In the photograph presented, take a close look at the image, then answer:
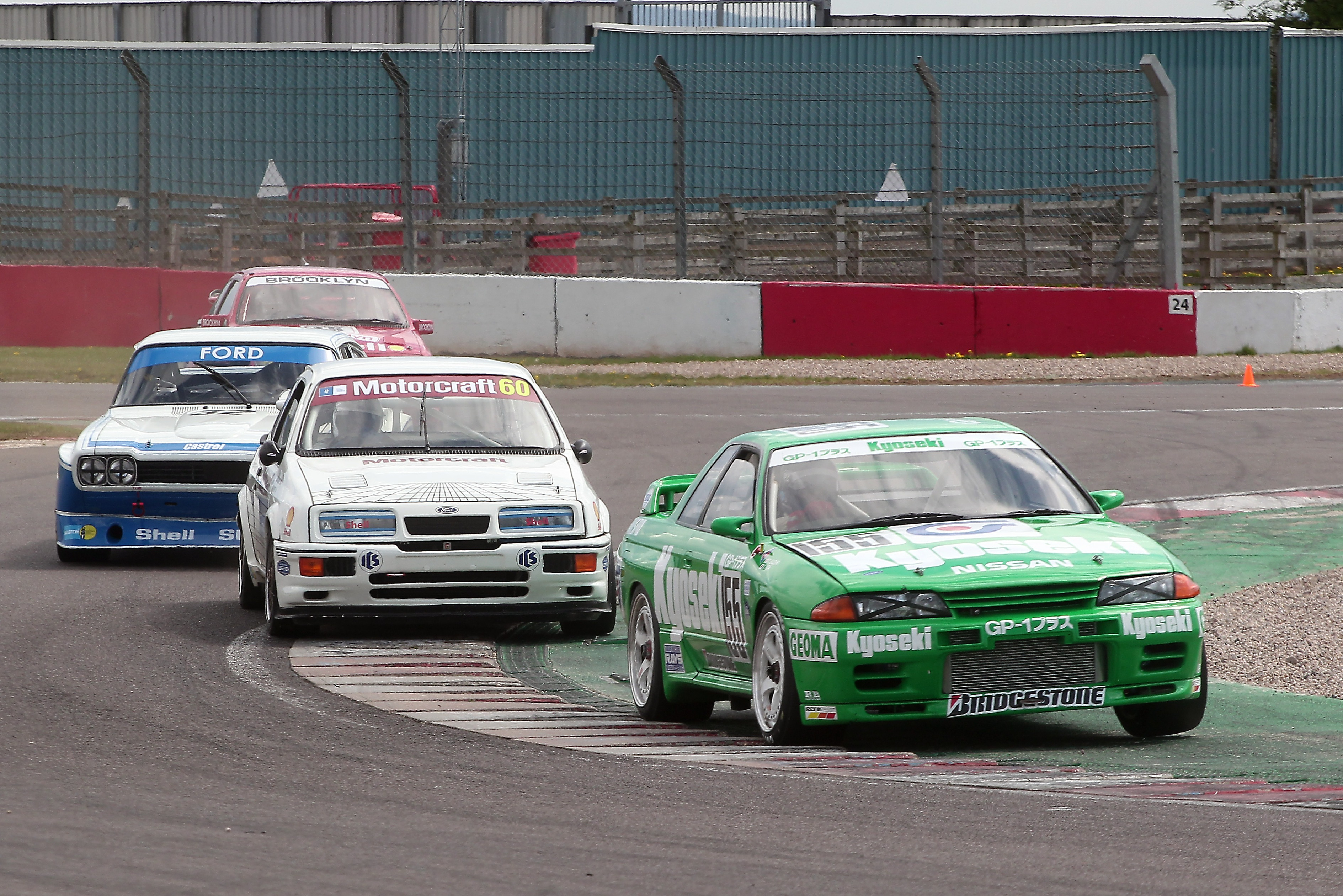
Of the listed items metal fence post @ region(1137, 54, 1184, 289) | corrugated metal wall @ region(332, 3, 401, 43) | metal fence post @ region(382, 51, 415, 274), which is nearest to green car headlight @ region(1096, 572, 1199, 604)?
metal fence post @ region(1137, 54, 1184, 289)

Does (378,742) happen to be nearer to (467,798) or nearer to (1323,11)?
(467,798)

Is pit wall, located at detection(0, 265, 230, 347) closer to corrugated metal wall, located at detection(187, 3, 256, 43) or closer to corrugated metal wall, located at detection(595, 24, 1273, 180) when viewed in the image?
corrugated metal wall, located at detection(595, 24, 1273, 180)

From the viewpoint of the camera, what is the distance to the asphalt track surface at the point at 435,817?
16.6ft

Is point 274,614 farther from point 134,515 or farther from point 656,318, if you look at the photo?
point 656,318

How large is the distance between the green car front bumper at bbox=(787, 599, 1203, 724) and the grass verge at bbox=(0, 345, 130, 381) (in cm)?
1675

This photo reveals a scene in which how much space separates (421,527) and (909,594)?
357cm

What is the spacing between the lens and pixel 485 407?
36.3 feet

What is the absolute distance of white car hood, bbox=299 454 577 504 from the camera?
9.94m

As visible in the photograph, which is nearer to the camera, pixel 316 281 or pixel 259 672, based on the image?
pixel 259 672

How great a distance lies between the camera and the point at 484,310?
81.7 feet

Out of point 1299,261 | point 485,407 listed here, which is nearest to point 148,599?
point 485,407

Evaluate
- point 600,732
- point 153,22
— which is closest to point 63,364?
point 600,732

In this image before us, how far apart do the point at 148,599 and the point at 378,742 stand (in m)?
4.28

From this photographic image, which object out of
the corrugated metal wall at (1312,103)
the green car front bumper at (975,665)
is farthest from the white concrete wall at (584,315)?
the corrugated metal wall at (1312,103)
